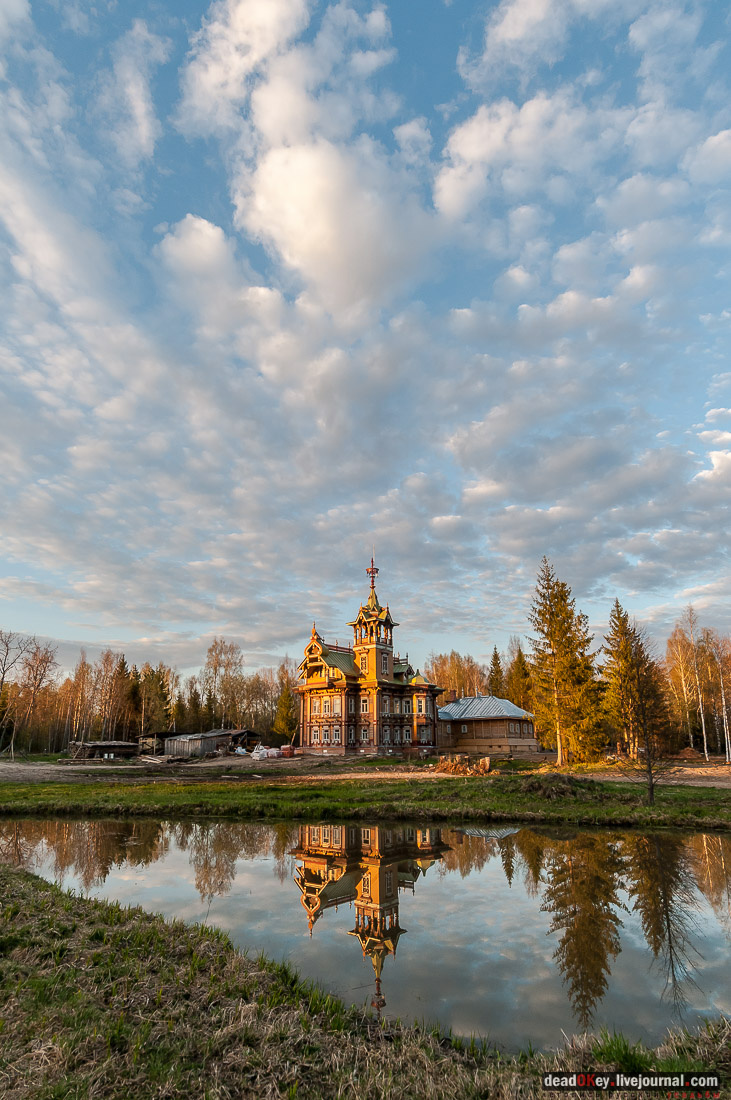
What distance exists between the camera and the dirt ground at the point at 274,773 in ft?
121

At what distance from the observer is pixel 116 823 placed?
950 inches

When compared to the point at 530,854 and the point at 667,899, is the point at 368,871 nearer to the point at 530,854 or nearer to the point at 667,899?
the point at 530,854

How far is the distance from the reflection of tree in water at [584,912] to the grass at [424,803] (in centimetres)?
493

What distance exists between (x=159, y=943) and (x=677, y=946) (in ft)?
29.5

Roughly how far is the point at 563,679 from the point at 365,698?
30.8 meters

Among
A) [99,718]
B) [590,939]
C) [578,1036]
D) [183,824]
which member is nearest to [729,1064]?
[578,1036]

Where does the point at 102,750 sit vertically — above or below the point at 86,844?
below

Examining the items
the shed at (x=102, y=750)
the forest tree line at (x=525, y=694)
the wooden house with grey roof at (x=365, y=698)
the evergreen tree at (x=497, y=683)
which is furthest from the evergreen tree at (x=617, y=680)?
the shed at (x=102, y=750)

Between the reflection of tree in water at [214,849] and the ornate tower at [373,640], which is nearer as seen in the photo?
the reflection of tree in water at [214,849]

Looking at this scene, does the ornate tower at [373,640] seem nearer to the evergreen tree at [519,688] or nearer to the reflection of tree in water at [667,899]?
the evergreen tree at [519,688]

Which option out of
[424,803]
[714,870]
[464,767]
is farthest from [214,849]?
[464,767]

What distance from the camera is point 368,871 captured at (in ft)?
50.0

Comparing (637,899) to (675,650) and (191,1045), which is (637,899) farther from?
(675,650)

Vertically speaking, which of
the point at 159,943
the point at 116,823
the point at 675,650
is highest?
the point at 675,650
